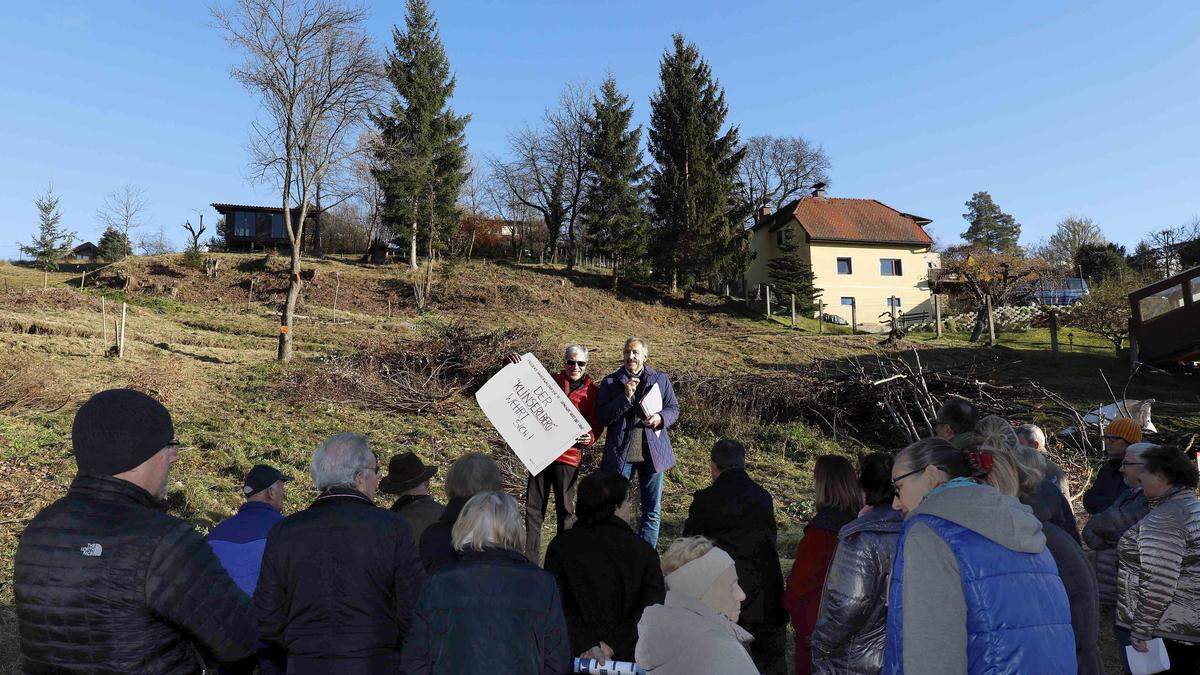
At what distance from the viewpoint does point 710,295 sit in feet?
130

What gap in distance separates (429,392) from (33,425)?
20.7 feet

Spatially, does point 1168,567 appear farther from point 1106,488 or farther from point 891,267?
point 891,267

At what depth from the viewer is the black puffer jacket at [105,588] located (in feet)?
7.79

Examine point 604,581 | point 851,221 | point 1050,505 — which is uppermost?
point 851,221

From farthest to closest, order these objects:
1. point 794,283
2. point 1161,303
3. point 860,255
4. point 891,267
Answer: point 891,267 < point 860,255 < point 794,283 < point 1161,303

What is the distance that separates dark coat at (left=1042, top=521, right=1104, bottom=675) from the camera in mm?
3258

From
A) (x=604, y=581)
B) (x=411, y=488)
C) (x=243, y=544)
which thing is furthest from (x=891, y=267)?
(x=243, y=544)

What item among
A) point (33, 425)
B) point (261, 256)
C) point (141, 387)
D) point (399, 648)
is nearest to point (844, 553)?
point (399, 648)

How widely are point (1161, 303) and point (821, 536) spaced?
1979 cm

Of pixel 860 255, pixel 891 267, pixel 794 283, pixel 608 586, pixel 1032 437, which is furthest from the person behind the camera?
pixel 891 267

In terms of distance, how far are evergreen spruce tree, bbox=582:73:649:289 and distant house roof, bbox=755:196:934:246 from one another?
9800 millimetres

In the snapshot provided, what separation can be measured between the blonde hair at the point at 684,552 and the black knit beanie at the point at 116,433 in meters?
2.01

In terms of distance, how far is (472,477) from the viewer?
4223 millimetres

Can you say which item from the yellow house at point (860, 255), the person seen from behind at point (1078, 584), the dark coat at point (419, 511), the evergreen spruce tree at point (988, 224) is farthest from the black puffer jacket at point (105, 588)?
the evergreen spruce tree at point (988, 224)
